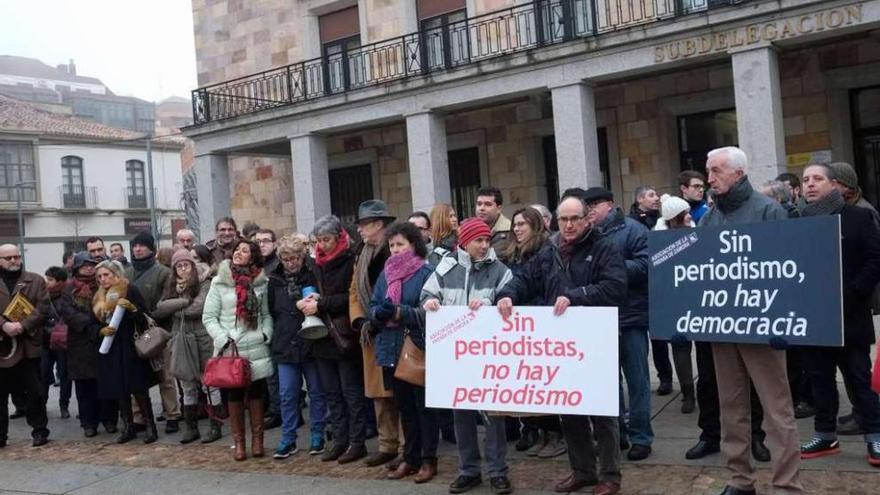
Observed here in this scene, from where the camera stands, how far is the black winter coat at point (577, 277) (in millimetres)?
5148

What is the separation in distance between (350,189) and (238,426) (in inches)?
531

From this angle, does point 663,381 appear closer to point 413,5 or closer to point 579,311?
point 579,311

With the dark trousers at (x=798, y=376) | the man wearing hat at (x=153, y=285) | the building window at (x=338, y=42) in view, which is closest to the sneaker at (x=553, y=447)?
the dark trousers at (x=798, y=376)

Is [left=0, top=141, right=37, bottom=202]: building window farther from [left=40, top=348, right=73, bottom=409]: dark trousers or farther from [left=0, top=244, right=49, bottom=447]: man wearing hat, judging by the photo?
[left=0, top=244, right=49, bottom=447]: man wearing hat

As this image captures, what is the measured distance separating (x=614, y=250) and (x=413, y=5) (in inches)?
532

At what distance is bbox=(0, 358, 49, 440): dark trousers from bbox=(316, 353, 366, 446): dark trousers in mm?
3533

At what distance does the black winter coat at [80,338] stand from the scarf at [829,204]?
20.8 ft

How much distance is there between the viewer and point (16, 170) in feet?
161

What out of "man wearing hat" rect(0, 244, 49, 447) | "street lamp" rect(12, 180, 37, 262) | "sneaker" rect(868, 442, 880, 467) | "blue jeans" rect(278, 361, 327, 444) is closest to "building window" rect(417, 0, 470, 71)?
"man wearing hat" rect(0, 244, 49, 447)

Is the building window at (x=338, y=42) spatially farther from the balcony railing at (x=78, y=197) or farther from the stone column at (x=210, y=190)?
→ the balcony railing at (x=78, y=197)

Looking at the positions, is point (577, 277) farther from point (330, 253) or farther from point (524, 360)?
point (330, 253)

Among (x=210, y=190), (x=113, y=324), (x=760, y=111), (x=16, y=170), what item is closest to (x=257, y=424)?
(x=113, y=324)

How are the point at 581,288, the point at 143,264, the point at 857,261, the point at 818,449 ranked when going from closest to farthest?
the point at 581,288
the point at 857,261
the point at 818,449
the point at 143,264

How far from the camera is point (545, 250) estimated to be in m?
5.49
